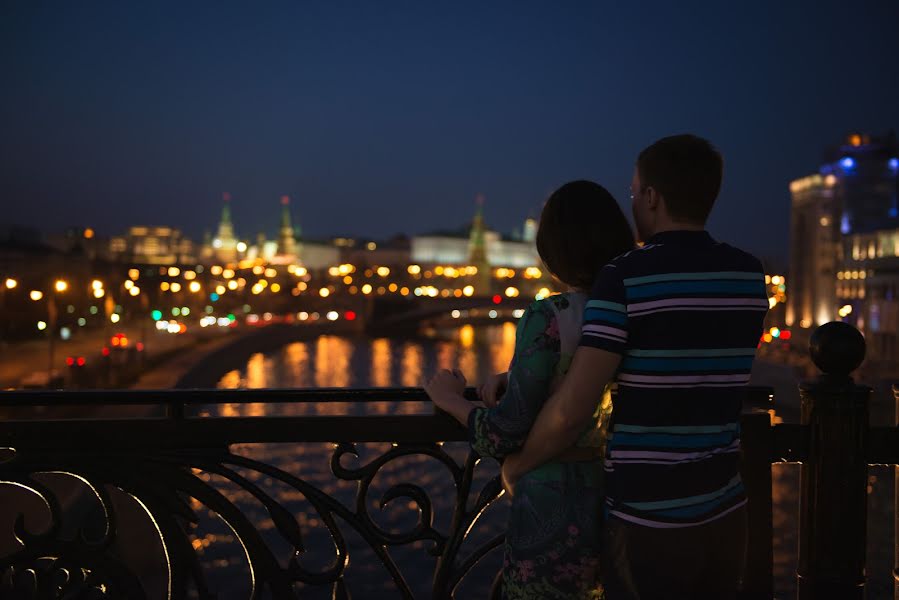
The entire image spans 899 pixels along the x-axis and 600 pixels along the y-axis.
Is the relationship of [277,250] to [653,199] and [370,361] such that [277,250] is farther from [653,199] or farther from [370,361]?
[653,199]

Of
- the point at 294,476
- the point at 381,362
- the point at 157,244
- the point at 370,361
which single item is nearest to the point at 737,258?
the point at 294,476

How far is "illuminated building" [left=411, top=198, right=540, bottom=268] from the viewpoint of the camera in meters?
136

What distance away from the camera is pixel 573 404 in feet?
5.87

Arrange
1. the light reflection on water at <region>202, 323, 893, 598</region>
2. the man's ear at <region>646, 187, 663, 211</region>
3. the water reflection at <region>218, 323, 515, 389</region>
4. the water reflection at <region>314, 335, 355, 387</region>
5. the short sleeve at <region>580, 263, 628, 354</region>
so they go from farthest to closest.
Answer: the water reflection at <region>314, 335, 355, 387</region> → the water reflection at <region>218, 323, 515, 389</region> → the light reflection on water at <region>202, 323, 893, 598</region> → the man's ear at <region>646, 187, 663, 211</region> → the short sleeve at <region>580, 263, 628, 354</region>

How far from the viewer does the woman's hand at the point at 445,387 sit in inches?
81.4

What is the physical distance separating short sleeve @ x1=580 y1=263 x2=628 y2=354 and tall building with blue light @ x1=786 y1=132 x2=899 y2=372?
2601 inches

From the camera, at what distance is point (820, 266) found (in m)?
72.9

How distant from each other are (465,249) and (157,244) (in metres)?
56.0

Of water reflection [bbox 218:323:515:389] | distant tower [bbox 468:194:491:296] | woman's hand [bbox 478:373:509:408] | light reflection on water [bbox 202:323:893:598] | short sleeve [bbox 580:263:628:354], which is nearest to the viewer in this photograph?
short sleeve [bbox 580:263:628:354]

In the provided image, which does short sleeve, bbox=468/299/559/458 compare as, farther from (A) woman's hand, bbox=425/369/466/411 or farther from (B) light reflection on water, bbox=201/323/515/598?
(B) light reflection on water, bbox=201/323/515/598

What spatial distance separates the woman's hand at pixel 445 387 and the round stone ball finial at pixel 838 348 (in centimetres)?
98

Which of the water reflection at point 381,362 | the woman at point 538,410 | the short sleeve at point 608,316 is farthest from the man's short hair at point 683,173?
the water reflection at point 381,362

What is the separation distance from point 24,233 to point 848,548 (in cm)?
12081

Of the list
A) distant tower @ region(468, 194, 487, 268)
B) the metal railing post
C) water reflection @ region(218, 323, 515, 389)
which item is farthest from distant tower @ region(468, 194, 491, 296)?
the metal railing post
